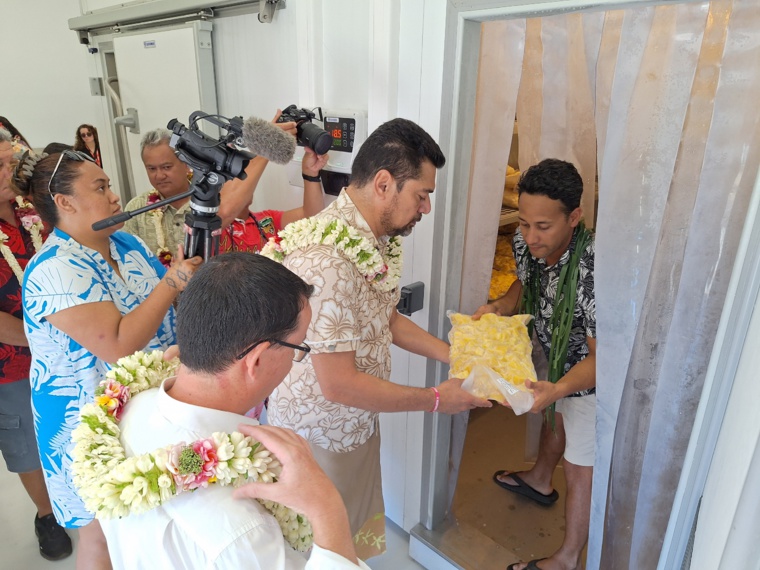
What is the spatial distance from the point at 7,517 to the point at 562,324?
98.6 inches

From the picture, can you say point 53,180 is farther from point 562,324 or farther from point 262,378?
point 562,324

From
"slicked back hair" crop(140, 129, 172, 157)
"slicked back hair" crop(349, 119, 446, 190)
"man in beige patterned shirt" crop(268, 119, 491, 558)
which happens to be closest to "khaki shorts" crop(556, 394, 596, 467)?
"man in beige patterned shirt" crop(268, 119, 491, 558)

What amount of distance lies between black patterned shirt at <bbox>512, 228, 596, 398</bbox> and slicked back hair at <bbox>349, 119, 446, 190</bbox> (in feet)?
2.21

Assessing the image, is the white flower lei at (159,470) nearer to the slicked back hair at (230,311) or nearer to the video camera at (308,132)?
the slicked back hair at (230,311)

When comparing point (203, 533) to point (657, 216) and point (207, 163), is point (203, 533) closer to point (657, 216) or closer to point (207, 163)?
point (207, 163)

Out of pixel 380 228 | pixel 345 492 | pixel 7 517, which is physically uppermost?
pixel 380 228

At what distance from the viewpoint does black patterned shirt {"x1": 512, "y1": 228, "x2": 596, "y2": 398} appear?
1.65 m

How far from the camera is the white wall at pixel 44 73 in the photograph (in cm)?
397

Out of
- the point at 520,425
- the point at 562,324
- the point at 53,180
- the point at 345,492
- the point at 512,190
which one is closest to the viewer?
the point at 53,180

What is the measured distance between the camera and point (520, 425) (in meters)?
2.84

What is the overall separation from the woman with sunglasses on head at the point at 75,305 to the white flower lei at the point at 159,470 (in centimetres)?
50

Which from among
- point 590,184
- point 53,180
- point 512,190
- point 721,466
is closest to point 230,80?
point 53,180

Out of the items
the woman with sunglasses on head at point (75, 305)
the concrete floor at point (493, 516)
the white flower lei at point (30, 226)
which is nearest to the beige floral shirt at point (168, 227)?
the white flower lei at point (30, 226)

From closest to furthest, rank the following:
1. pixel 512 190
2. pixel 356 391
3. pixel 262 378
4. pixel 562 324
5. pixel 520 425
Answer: pixel 262 378 < pixel 356 391 < pixel 562 324 < pixel 512 190 < pixel 520 425
